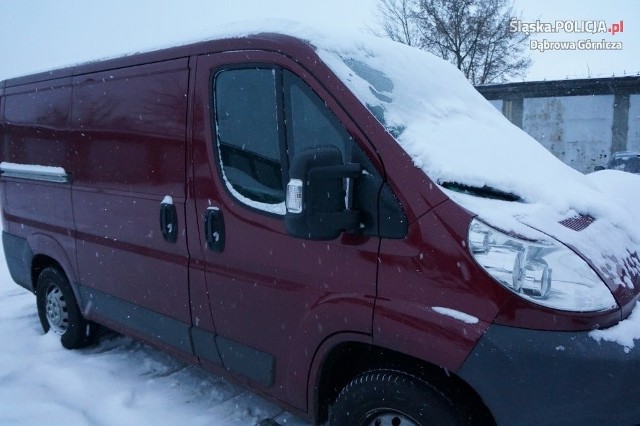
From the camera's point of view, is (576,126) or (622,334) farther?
(576,126)

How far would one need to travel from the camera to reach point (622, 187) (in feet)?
9.79

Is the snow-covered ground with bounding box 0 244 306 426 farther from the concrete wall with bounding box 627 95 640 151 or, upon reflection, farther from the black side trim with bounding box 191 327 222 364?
the concrete wall with bounding box 627 95 640 151

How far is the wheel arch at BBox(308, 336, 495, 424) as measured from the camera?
75.9 inches

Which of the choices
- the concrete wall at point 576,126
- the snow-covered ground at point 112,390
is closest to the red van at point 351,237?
the snow-covered ground at point 112,390

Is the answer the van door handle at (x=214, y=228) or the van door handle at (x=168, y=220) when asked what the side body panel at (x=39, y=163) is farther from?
the van door handle at (x=214, y=228)

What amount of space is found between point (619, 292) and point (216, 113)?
6.30 ft

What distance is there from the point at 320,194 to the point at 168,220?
4.20 feet

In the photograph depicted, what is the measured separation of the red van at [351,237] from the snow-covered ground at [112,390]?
391mm

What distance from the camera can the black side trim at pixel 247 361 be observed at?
2.49m

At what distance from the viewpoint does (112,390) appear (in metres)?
3.36

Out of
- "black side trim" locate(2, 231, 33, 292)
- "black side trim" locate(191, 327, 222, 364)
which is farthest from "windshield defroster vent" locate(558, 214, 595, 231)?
"black side trim" locate(2, 231, 33, 292)

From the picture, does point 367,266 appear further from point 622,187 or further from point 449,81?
point 622,187

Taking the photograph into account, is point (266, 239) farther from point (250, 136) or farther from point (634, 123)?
point (634, 123)

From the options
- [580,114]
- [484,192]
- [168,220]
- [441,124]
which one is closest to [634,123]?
[580,114]
